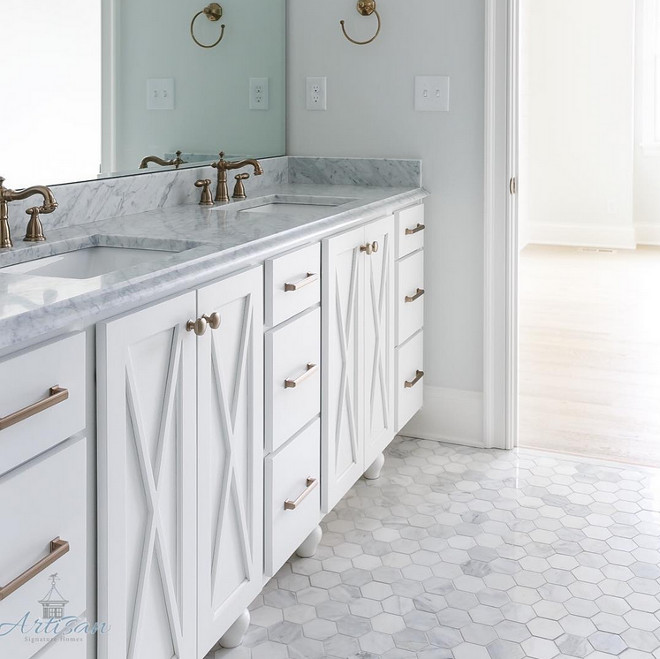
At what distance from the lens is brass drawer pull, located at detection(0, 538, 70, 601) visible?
101 centimetres

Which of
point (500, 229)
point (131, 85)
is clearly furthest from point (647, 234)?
point (131, 85)

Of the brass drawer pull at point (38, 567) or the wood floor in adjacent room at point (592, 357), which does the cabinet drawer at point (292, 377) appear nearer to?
the brass drawer pull at point (38, 567)

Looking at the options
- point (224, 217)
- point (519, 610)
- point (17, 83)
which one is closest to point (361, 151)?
point (224, 217)

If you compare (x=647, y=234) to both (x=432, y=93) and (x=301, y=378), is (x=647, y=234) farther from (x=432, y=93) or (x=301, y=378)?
(x=301, y=378)

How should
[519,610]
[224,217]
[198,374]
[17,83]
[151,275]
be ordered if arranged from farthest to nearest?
1. [224,217]
2. [519,610]
3. [17,83]
4. [198,374]
5. [151,275]

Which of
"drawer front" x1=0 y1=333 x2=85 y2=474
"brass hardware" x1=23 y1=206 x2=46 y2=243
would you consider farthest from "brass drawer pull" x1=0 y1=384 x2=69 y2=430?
"brass hardware" x1=23 y1=206 x2=46 y2=243

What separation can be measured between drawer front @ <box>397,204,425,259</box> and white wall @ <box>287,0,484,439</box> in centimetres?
9

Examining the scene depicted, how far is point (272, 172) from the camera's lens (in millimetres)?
2926

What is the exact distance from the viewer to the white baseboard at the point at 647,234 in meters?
7.49

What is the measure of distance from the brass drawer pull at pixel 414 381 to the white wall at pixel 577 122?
15.3 feet

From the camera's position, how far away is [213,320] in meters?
1.45

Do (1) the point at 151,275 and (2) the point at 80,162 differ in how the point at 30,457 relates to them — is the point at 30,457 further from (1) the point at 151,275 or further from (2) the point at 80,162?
(2) the point at 80,162

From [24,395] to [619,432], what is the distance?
2.52m

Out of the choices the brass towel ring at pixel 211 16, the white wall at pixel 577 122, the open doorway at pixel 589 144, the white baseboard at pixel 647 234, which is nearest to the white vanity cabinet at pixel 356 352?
the brass towel ring at pixel 211 16
